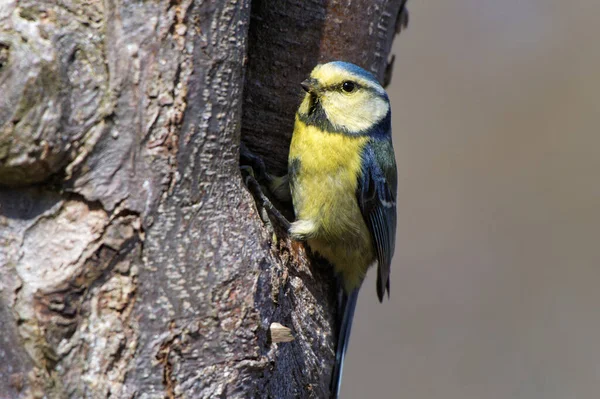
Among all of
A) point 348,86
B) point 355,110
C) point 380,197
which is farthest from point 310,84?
point 380,197

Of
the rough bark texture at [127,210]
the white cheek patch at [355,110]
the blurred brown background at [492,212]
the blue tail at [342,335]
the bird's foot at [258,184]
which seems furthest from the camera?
the blurred brown background at [492,212]

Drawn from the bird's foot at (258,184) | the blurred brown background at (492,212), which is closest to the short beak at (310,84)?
the bird's foot at (258,184)

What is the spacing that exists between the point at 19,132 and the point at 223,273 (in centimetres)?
67

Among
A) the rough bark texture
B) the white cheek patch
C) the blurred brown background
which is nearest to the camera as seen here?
the rough bark texture

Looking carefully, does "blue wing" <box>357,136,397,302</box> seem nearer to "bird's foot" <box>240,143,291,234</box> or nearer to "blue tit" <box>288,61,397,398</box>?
"blue tit" <box>288,61,397,398</box>

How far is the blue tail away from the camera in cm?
293

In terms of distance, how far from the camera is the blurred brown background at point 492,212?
216 inches

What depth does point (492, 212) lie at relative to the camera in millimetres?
6324

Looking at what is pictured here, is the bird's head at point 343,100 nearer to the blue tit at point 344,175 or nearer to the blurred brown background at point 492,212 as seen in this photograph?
the blue tit at point 344,175

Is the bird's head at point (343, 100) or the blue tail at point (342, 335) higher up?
the bird's head at point (343, 100)

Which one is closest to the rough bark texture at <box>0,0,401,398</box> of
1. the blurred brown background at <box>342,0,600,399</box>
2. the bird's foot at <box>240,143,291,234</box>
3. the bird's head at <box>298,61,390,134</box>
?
the bird's foot at <box>240,143,291,234</box>

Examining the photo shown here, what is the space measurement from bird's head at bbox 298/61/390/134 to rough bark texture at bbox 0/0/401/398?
0.63 meters

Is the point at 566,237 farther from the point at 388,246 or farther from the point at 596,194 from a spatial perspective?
the point at 388,246

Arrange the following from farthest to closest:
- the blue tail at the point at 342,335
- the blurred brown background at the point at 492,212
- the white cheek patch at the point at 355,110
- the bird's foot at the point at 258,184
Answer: the blurred brown background at the point at 492,212 → the white cheek patch at the point at 355,110 → the blue tail at the point at 342,335 → the bird's foot at the point at 258,184
